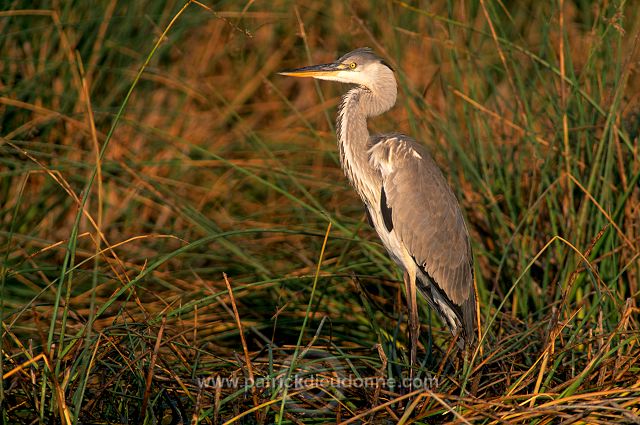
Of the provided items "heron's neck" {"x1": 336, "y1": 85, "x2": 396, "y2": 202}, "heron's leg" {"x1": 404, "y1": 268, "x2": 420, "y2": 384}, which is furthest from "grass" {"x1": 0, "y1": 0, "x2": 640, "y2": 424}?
"heron's neck" {"x1": 336, "y1": 85, "x2": 396, "y2": 202}

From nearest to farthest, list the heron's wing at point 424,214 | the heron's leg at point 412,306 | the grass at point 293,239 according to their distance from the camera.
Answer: the grass at point 293,239 < the heron's leg at point 412,306 < the heron's wing at point 424,214

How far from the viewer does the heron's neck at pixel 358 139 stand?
377 cm

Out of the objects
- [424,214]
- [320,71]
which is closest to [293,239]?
[424,214]

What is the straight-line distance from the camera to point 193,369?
292cm

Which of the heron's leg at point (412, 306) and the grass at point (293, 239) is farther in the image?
the heron's leg at point (412, 306)

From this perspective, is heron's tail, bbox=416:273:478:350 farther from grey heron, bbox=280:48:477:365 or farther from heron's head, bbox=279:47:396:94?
heron's head, bbox=279:47:396:94

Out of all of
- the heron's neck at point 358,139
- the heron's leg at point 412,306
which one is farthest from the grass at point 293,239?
the heron's neck at point 358,139

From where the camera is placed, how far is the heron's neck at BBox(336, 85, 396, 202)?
12.4 ft

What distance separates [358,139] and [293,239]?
119 centimetres

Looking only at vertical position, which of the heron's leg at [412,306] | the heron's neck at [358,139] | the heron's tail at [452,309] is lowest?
the heron's tail at [452,309]

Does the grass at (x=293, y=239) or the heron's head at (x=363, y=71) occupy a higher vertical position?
the heron's head at (x=363, y=71)

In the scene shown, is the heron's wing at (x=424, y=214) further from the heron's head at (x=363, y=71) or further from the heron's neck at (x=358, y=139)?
the heron's head at (x=363, y=71)

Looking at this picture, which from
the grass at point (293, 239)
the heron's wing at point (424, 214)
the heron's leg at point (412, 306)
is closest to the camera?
the grass at point (293, 239)

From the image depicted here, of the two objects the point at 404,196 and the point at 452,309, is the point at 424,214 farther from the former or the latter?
the point at 452,309
